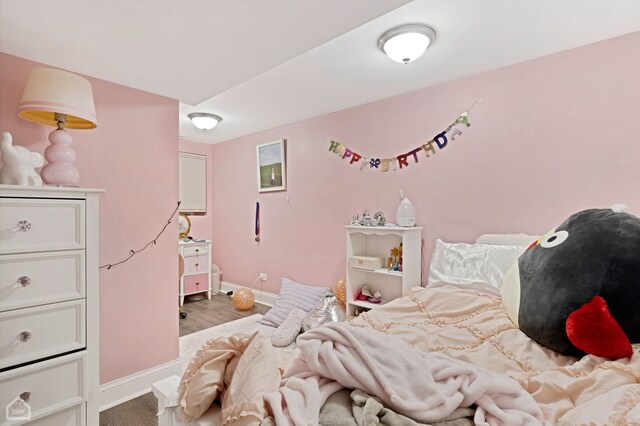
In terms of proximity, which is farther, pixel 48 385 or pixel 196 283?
pixel 196 283

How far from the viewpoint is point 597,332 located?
4.01 feet

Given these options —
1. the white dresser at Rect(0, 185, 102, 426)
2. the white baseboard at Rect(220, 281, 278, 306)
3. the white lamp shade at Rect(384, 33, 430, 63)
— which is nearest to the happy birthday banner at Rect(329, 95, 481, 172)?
the white lamp shade at Rect(384, 33, 430, 63)

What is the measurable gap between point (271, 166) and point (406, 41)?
8.16 feet

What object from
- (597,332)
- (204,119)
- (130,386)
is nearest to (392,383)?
(597,332)

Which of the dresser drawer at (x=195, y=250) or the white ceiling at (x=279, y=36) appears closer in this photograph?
the white ceiling at (x=279, y=36)

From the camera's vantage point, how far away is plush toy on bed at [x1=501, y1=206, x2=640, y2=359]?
4.08ft

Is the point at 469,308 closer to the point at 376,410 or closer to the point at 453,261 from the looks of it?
the point at 453,261

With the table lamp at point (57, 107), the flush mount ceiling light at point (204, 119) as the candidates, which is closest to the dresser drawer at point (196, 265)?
the flush mount ceiling light at point (204, 119)

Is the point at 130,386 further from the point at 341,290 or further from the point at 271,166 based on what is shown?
the point at 271,166

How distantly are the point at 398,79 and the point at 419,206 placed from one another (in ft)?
3.54

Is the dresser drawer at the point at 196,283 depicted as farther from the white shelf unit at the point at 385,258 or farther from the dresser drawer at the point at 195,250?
the white shelf unit at the point at 385,258

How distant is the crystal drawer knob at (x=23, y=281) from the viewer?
139 cm

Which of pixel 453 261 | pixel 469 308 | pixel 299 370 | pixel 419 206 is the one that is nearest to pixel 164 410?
pixel 299 370

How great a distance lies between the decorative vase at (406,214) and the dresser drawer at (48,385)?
2.30 metres
